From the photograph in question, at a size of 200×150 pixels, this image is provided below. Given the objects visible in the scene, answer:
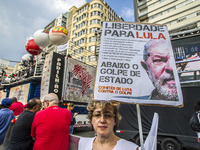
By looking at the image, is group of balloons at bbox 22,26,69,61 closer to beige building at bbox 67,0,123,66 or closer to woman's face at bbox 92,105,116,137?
woman's face at bbox 92,105,116,137

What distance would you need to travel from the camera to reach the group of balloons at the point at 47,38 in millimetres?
9453

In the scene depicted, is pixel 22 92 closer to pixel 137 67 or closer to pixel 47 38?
pixel 47 38

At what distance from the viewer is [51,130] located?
2.04m

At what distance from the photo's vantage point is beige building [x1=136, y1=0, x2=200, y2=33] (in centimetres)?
2653

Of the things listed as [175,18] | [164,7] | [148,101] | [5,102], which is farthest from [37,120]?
[164,7]

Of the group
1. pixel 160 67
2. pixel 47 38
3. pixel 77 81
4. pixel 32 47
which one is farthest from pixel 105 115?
pixel 32 47

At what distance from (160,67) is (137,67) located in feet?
1.08

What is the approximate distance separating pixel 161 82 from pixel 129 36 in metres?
0.88

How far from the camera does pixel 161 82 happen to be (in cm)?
170

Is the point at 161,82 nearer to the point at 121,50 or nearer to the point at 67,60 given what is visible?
the point at 121,50

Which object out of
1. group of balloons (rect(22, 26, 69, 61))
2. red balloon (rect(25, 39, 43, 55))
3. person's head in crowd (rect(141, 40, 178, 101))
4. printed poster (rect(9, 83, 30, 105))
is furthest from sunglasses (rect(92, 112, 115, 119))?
red balloon (rect(25, 39, 43, 55))

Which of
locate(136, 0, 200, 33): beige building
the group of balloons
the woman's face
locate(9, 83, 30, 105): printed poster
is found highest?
locate(136, 0, 200, 33): beige building

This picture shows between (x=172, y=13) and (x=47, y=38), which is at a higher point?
(x=172, y=13)

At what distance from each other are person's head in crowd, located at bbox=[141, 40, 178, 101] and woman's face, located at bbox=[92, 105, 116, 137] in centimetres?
72
